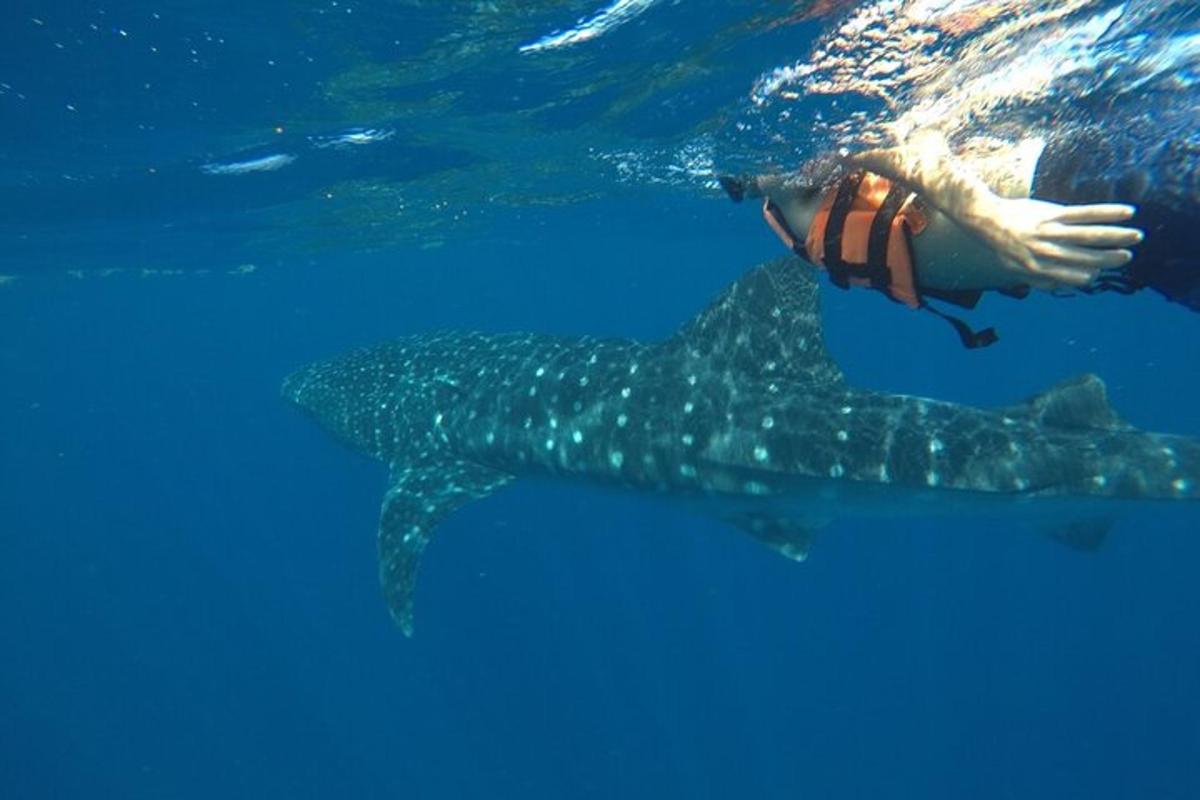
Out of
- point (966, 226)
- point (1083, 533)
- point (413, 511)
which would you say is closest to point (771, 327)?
point (1083, 533)

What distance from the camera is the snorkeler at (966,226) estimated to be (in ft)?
9.85

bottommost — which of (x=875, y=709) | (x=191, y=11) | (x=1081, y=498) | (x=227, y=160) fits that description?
(x=875, y=709)

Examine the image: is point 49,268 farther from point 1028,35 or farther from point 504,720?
point 1028,35

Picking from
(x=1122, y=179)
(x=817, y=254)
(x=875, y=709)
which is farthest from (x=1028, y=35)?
(x=875, y=709)

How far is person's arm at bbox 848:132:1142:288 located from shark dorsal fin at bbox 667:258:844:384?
5.79 meters

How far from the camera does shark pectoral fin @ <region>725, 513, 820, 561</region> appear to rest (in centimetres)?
1068

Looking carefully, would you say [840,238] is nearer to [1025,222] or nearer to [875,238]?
[875,238]

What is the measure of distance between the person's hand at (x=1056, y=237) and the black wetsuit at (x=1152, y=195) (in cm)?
74

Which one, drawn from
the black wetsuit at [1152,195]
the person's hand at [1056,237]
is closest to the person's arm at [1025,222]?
the person's hand at [1056,237]

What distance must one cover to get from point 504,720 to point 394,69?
17397mm

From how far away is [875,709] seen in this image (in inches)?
948

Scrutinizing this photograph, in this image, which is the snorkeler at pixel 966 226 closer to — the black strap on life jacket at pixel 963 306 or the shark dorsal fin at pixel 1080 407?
the black strap on life jacket at pixel 963 306

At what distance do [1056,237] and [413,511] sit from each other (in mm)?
10063

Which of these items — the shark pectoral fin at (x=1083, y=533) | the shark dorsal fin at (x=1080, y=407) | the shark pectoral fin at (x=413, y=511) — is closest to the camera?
the shark dorsal fin at (x=1080, y=407)
